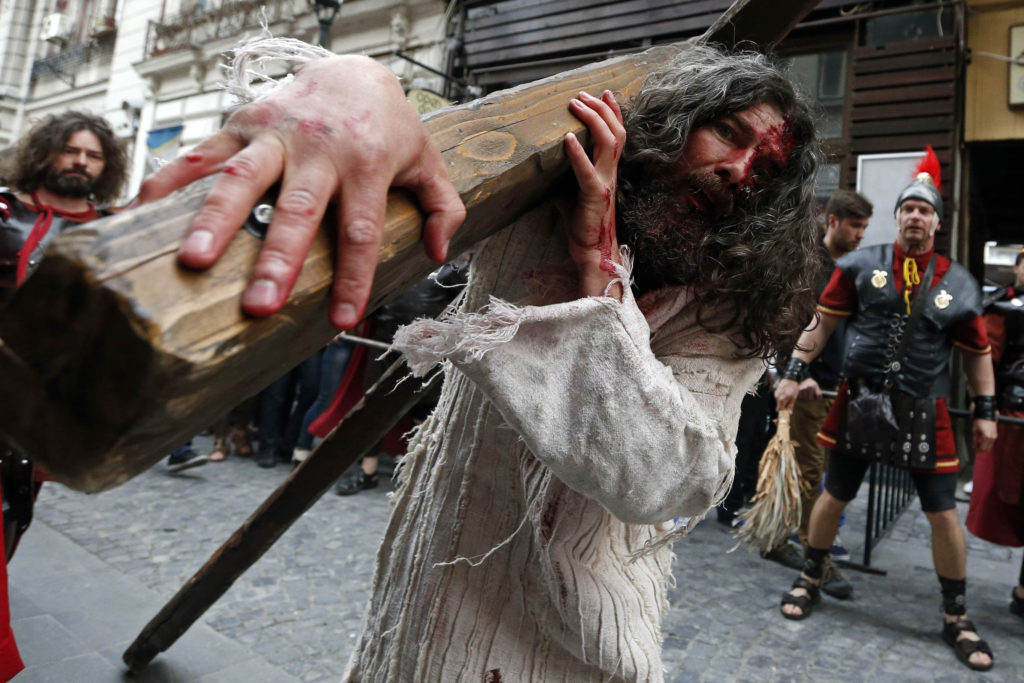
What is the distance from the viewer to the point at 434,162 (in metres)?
0.88

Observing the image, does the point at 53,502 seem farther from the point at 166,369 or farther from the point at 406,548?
the point at 166,369

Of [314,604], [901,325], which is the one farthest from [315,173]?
[901,325]

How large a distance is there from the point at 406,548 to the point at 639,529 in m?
0.47

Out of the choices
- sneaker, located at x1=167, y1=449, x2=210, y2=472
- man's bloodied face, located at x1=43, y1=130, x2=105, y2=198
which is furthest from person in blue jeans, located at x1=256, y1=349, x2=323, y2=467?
man's bloodied face, located at x1=43, y1=130, x2=105, y2=198

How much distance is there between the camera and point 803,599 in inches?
147

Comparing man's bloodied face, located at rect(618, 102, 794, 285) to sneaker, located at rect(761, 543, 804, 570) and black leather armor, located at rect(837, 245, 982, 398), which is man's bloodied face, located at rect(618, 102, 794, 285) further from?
sneaker, located at rect(761, 543, 804, 570)

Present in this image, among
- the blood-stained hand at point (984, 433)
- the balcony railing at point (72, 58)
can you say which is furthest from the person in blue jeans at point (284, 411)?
the balcony railing at point (72, 58)

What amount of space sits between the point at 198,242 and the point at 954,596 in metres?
→ 3.94

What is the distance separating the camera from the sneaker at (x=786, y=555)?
4.47 m

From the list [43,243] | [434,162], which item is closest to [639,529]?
[434,162]

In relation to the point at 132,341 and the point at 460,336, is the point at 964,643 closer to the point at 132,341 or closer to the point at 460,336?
the point at 460,336

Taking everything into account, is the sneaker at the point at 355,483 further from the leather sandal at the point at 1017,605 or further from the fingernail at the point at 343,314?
the fingernail at the point at 343,314

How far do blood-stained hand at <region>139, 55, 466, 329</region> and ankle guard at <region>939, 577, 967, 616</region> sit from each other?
144 inches

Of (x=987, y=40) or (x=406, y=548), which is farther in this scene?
(x=987, y=40)
